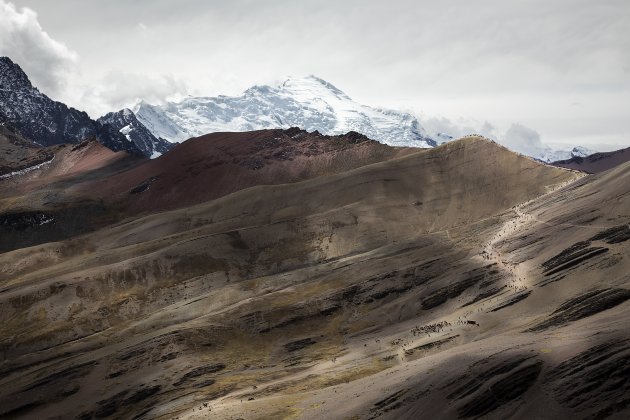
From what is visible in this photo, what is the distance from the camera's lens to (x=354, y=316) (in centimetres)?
13375

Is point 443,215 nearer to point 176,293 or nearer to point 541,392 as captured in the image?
point 176,293

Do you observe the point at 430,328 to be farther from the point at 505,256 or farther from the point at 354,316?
the point at 505,256

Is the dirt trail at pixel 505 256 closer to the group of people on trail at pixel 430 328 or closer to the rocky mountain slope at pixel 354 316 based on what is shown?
the rocky mountain slope at pixel 354 316

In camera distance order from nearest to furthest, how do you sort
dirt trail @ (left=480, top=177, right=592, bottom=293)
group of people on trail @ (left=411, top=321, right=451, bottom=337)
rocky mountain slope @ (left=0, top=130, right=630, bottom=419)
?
rocky mountain slope @ (left=0, top=130, right=630, bottom=419) → group of people on trail @ (left=411, top=321, right=451, bottom=337) → dirt trail @ (left=480, top=177, right=592, bottom=293)

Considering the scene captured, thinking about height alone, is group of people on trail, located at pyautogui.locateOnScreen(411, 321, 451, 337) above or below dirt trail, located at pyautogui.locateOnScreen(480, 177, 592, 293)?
below

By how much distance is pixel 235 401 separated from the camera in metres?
98.8

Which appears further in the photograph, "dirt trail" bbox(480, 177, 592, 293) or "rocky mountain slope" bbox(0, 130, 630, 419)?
"dirt trail" bbox(480, 177, 592, 293)

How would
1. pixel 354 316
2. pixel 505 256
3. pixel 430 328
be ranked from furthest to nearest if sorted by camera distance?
pixel 505 256, pixel 354 316, pixel 430 328

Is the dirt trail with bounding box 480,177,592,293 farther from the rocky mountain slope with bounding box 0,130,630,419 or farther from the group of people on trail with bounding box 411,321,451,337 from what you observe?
the group of people on trail with bounding box 411,321,451,337

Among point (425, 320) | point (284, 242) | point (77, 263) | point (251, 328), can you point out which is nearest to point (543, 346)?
point (425, 320)

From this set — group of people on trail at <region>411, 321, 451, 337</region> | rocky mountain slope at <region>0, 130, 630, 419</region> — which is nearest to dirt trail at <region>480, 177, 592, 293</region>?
rocky mountain slope at <region>0, 130, 630, 419</region>

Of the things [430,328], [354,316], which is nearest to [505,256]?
[430,328]

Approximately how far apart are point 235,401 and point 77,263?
107 m

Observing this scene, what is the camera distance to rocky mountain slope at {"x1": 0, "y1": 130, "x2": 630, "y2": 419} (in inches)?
2817
